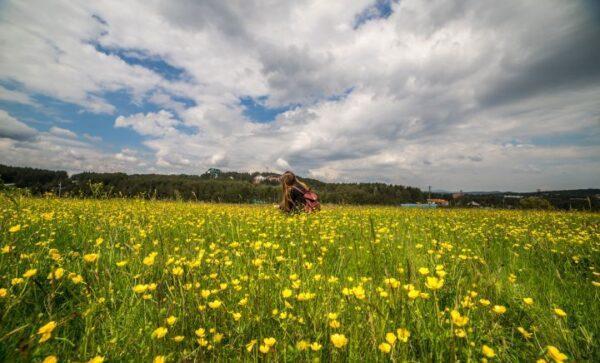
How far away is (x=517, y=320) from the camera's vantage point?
8.38 ft

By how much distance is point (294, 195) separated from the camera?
38.7 ft

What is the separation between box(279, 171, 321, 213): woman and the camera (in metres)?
11.3

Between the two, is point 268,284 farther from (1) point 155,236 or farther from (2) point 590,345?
(1) point 155,236

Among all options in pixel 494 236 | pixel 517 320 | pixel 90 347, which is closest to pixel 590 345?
pixel 517 320

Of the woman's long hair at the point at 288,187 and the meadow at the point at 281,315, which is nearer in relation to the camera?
the meadow at the point at 281,315

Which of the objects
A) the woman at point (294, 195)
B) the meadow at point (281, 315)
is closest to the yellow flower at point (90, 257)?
the meadow at point (281, 315)

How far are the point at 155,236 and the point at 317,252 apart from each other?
2931 mm

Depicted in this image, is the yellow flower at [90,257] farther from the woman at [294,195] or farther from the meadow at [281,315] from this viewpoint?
the woman at [294,195]

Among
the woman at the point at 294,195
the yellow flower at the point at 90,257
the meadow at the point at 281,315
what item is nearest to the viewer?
the meadow at the point at 281,315

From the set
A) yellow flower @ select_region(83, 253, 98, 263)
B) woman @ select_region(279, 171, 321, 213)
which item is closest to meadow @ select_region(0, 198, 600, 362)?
yellow flower @ select_region(83, 253, 98, 263)

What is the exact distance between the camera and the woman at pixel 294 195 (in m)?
11.3

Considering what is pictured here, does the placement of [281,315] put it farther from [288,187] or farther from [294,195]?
[294,195]

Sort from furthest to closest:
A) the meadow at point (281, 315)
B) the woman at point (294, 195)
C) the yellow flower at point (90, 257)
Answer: the woman at point (294, 195)
the yellow flower at point (90, 257)
the meadow at point (281, 315)

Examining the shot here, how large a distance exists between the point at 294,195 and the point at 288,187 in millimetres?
476
